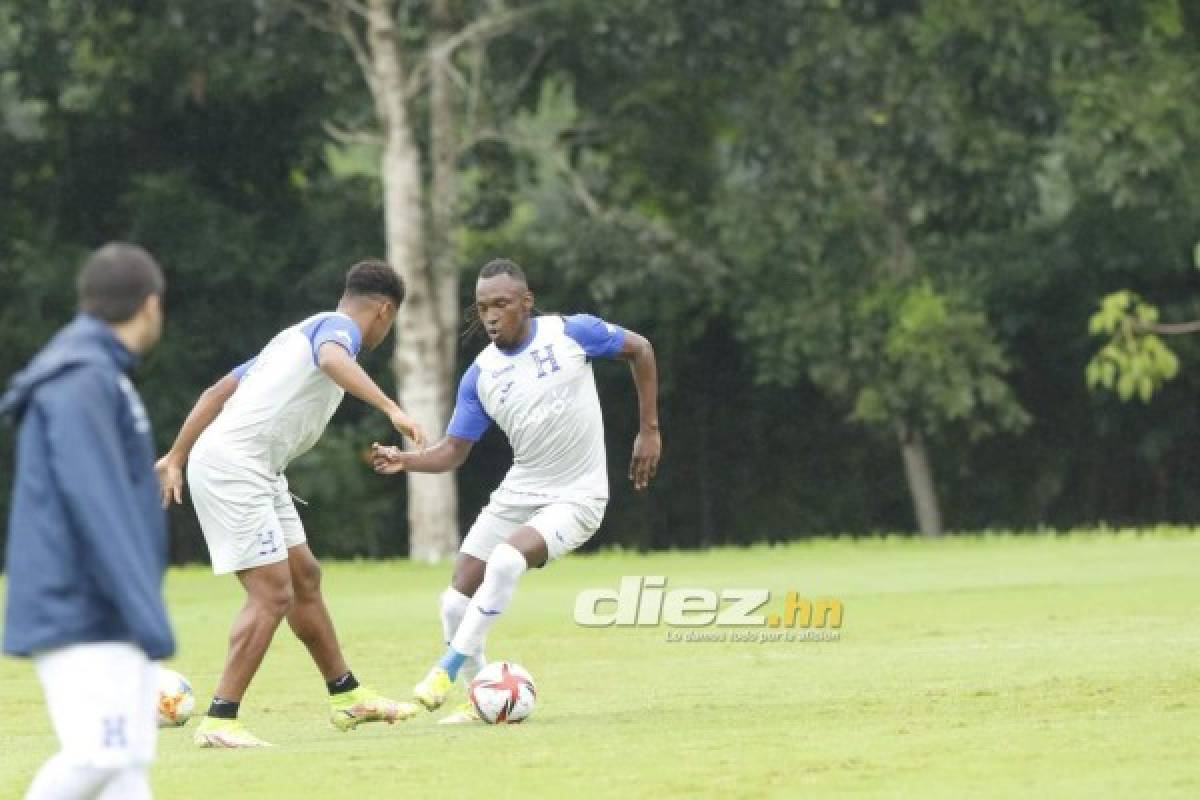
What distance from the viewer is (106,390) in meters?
7.18

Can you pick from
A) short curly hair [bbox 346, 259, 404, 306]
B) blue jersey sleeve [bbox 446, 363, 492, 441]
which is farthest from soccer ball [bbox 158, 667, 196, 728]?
short curly hair [bbox 346, 259, 404, 306]

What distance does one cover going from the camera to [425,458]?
43.3ft

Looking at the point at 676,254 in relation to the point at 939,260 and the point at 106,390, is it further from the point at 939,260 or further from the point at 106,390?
the point at 106,390

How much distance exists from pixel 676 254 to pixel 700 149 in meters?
3.18

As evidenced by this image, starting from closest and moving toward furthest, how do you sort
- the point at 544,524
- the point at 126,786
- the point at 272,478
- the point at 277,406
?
1. the point at 126,786
2. the point at 277,406
3. the point at 272,478
4. the point at 544,524

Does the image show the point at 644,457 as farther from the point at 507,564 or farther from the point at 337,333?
the point at 337,333

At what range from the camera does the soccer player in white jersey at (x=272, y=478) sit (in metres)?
12.1

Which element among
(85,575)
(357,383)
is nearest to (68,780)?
(85,575)

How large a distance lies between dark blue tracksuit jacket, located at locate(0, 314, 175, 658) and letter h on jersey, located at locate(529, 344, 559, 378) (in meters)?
6.13

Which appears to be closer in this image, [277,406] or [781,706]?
[277,406]

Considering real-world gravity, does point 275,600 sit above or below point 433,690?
above

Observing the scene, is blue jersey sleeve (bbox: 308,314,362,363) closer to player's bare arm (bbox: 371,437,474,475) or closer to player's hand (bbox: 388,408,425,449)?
player's bare arm (bbox: 371,437,474,475)

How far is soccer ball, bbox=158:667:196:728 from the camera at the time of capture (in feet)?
43.6

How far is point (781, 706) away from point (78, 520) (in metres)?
6.52
